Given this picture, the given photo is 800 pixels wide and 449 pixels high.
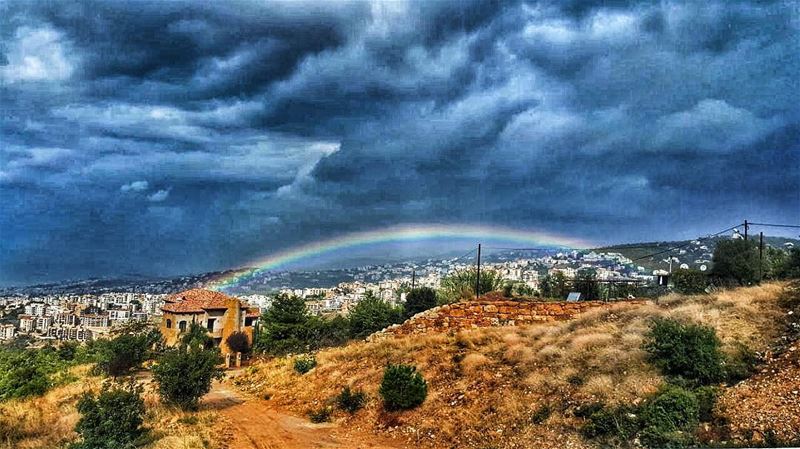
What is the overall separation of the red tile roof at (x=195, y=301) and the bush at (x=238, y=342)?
1.48 meters

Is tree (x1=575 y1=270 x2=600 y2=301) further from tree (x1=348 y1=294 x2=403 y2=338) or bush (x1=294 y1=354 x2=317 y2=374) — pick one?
bush (x1=294 y1=354 x2=317 y2=374)

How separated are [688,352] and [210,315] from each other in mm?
21904

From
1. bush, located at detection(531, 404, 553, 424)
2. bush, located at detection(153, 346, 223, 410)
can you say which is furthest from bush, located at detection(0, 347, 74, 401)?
bush, located at detection(531, 404, 553, 424)

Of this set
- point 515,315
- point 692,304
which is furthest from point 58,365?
point 692,304

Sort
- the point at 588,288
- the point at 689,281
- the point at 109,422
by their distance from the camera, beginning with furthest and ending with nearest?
the point at 588,288 → the point at 689,281 → the point at 109,422

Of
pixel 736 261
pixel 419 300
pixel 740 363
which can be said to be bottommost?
pixel 419 300

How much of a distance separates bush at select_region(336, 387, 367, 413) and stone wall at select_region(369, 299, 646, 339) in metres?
4.58

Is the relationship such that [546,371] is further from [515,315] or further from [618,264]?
[618,264]

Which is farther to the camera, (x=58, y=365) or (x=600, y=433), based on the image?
(x=58, y=365)

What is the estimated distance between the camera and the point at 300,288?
20.9m

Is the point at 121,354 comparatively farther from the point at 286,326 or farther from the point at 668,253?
the point at 668,253

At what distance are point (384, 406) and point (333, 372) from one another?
10.9 feet

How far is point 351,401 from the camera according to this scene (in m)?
9.81

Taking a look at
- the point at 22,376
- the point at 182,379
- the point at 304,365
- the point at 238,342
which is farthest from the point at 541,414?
the point at 238,342
